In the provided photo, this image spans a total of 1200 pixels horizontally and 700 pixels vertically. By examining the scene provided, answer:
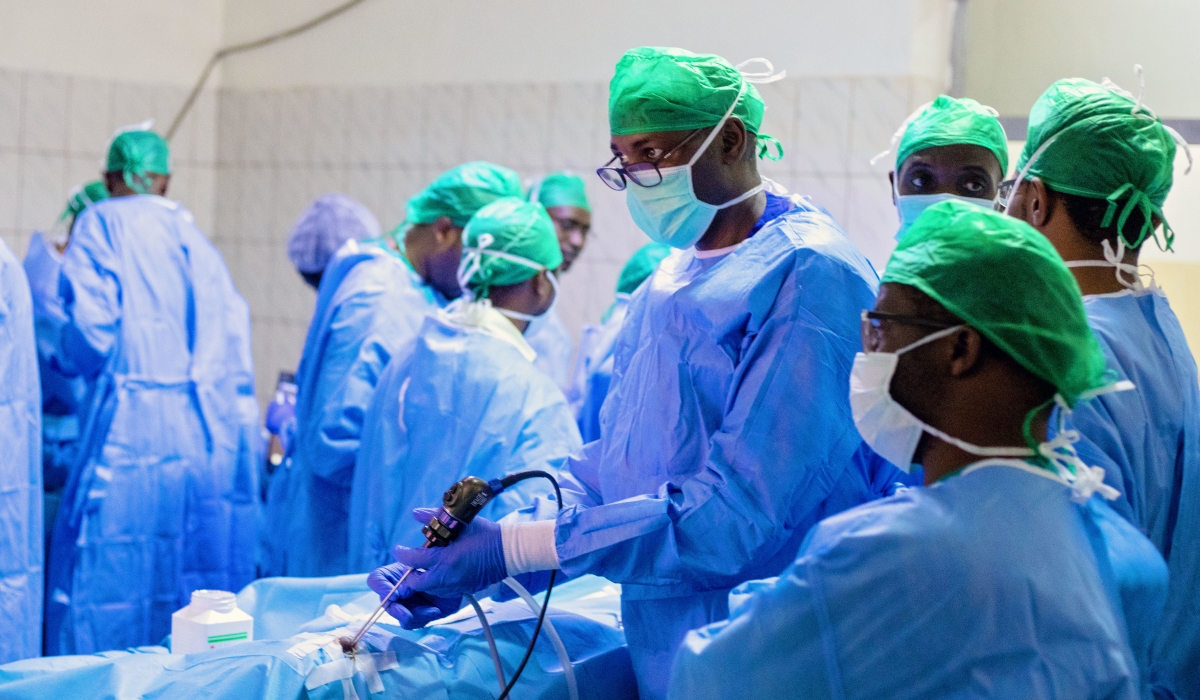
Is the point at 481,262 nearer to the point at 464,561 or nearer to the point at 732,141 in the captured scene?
the point at 732,141

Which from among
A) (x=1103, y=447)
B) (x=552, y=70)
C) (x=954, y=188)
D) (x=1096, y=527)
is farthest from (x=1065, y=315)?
(x=552, y=70)

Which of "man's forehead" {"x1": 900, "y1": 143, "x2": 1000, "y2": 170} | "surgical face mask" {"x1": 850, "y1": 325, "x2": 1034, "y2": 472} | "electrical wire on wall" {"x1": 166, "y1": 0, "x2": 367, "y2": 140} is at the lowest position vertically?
"surgical face mask" {"x1": 850, "y1": 325, "x2": 1034, "y2": 472}

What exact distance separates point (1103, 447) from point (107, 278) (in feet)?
10.4

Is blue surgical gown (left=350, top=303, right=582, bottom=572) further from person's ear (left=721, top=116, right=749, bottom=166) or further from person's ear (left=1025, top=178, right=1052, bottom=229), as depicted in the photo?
person's ear (left=1025, top=178, right=1052, bottom=229)

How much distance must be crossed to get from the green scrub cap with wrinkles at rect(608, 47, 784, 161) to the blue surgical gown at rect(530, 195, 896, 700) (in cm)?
20

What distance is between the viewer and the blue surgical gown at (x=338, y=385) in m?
3.27

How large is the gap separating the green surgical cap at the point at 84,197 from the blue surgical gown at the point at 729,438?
3.58 m

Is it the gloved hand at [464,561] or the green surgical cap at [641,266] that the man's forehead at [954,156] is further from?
the green surgical cap at [641,266]

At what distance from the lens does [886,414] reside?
55.2 inches

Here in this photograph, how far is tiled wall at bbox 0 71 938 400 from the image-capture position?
4.07 m

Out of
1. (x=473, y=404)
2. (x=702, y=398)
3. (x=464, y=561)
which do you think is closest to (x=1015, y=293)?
(x=702, y=398)

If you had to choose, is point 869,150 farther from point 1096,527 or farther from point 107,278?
point 1096,527

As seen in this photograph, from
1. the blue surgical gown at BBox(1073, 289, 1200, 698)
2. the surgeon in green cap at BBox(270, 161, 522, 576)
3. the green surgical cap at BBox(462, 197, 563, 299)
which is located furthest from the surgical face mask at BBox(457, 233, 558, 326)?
the blue surgical gown at BBox(1073, 289, 1200, 698)

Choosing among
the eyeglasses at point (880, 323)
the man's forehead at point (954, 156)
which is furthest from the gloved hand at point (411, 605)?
the man's forehead at point (954, 156)
